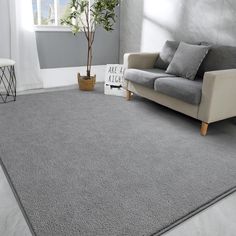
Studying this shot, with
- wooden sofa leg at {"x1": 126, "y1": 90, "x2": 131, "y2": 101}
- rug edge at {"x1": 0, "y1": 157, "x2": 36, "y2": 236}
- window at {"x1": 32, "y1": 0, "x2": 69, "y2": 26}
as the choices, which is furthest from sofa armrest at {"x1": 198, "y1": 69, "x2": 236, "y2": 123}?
window at {"x1": 32, "y1": 0, "x2": 69, "y2": 26}

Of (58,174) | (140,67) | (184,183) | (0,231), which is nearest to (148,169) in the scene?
(184,183)

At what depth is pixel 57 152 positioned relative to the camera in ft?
6.88

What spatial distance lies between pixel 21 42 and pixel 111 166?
251 centimetres

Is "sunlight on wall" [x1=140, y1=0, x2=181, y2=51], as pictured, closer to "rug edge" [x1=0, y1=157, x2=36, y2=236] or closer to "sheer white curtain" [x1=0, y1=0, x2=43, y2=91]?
"sheer white curtain" [x1=0, y1=0, x2=43, y2=91]

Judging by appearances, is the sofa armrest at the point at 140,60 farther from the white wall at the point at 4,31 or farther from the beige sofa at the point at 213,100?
the white wall at the point at 4,31

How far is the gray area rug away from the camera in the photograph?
4.78 feet

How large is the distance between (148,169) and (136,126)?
0.80 m

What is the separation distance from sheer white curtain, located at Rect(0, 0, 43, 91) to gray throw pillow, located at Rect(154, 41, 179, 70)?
173cm

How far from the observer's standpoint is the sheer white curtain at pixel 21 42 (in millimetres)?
3451

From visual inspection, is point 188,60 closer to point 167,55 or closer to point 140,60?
point 167,55

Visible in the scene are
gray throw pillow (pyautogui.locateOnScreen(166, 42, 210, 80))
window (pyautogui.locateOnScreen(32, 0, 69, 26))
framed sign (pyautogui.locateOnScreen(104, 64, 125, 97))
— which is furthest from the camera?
window (pyautogui.locateOnScreen(32, 0, 69, 26))

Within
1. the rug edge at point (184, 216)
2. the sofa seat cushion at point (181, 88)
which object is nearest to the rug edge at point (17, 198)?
the rug edge at point (184, 216)

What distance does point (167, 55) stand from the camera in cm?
329

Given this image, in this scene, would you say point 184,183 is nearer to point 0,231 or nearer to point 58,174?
point 58,174
